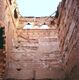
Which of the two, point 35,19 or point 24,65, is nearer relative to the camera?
point 24,65

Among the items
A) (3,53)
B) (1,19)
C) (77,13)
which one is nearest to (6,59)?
(3,53)

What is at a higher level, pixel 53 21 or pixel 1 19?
pixel 1 19

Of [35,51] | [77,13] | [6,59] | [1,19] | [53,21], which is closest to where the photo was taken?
[77,13]

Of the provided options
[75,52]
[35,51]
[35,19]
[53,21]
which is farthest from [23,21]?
[75,52]

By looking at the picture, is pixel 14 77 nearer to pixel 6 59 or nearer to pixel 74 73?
pixel 6 59

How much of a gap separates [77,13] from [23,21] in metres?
5.10

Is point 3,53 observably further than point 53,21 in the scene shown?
No

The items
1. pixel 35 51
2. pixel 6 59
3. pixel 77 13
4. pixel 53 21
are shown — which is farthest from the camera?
pixel 53 21

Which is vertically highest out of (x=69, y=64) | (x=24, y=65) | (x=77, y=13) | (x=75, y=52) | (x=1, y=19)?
(x=77, y=13)

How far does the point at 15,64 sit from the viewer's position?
8.47 m

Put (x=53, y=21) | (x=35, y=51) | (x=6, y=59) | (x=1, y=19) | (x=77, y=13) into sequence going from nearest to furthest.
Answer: (x=77, y=13) < (x=1, y=19) < (x=6, y=59) < (x=35, y=51) < (x=53, y=21)

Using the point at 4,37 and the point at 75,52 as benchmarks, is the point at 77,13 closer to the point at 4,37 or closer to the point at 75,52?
the point at 75,52

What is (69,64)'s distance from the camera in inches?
289

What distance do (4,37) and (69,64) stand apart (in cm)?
218
